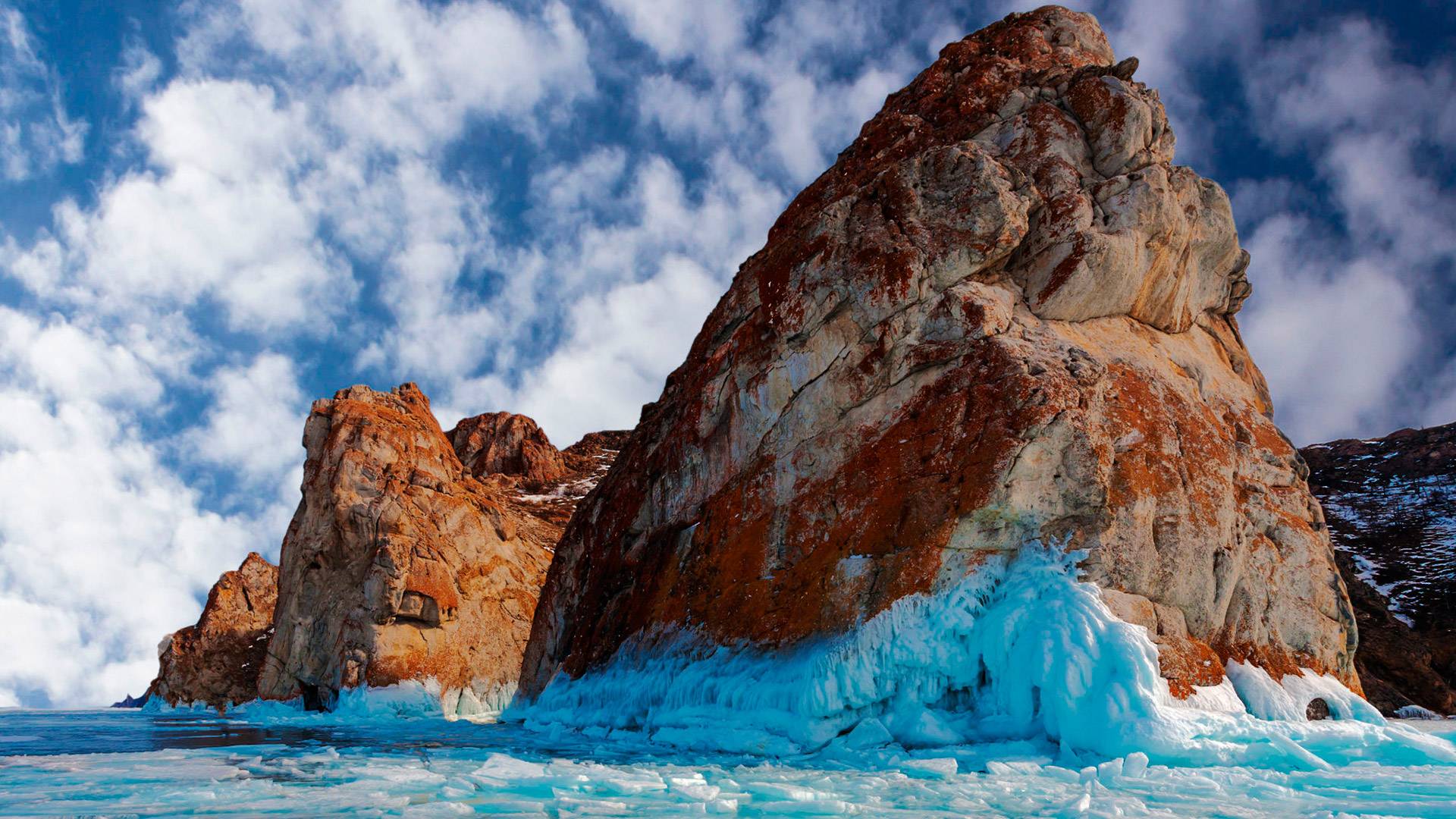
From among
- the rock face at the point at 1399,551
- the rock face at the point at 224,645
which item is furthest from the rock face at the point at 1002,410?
the rock face at the point at 224,645

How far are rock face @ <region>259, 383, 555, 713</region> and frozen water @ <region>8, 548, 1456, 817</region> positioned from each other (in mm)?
25095

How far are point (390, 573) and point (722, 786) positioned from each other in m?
39.9

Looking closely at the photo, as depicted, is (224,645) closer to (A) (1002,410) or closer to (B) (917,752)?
(B) (917,752)

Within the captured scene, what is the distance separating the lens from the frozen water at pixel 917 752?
973 cm

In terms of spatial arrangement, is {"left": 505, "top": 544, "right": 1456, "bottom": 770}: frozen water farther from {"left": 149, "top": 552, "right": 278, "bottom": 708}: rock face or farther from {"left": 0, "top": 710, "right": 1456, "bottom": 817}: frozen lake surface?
{"left": 149, "top": 552, "right": 278, "bottom": 708}: rock face

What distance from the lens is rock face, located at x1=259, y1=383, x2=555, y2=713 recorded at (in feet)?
151

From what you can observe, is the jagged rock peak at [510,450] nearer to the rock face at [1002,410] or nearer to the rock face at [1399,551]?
the rock face at [1002,410]

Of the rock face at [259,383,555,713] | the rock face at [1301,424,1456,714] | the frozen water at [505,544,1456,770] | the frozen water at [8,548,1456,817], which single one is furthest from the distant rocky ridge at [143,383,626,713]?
the rock face at [1301,424,1456,714]

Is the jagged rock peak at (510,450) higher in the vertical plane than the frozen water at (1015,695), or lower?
higher

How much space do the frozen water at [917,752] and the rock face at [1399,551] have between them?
2753 cm

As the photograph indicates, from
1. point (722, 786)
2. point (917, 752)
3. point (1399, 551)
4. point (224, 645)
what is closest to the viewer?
point (722, 786)

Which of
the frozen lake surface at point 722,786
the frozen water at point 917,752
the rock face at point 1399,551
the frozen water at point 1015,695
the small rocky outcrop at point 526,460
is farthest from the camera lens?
the small rocky outcrop at point 526,460

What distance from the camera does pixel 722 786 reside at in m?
11.2

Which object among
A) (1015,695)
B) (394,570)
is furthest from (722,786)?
(394,570)
